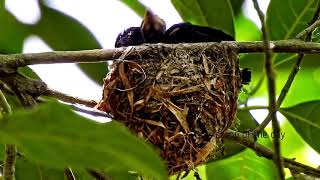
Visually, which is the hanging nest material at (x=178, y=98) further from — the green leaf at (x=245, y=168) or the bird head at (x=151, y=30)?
the green leaf at (x=245, y=168)

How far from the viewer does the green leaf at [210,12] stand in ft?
8.84

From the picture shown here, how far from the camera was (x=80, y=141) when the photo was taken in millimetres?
Answer: 1018

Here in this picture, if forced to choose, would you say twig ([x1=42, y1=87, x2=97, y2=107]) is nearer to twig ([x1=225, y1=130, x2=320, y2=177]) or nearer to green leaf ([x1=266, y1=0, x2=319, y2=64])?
twig ([x1=225, y1=130, x2=320, y2=177])

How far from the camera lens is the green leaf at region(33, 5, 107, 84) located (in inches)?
104

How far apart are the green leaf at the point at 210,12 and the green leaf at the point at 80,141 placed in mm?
1730

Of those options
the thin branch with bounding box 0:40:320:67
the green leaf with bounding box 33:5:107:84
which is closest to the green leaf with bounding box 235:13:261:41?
the green leaf with bounding box 33:5:107:84

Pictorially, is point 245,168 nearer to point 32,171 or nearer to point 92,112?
point 32,171

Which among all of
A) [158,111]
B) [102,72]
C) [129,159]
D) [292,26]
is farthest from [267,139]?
[129,159]

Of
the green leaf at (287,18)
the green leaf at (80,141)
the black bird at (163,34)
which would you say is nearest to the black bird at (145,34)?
the black bird at (163,34)

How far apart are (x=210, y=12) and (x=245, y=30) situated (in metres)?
0.29

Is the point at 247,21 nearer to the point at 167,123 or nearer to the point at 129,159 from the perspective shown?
the point at 167,123

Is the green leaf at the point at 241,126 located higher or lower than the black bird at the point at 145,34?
lower

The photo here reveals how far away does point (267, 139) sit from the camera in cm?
276

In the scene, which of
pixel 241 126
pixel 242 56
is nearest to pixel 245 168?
pixel 241 126
